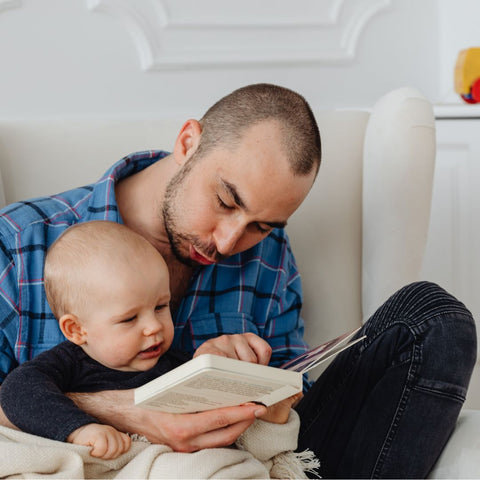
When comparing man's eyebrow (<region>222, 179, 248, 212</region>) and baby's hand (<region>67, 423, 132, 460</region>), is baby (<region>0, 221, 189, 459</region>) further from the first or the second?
man's eyebrow (<region>222, 179, 248, 212</region>)

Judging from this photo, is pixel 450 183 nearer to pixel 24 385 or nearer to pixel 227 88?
pixel 227 88

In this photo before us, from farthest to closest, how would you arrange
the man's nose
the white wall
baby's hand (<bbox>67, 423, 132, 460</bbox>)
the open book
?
the white wall, the man's nose, baby's hand (<bbox>67, 423, 132, 460</bbox>), the open book

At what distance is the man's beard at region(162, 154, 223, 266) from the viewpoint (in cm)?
138

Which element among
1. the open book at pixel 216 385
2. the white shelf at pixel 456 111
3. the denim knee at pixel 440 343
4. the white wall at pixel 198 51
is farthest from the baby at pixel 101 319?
the white shelf at pixel 456 111

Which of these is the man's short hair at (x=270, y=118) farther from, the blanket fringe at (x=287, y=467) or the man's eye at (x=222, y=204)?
the blanket fringe at (x=287, y=467)

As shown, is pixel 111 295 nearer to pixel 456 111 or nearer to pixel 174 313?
pixel 174 313

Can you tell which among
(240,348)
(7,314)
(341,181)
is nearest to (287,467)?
(240,348)

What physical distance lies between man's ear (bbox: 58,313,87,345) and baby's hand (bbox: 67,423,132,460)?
0.59 feet

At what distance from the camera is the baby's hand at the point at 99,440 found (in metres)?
0.99

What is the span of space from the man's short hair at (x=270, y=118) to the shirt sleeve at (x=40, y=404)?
0.55 m

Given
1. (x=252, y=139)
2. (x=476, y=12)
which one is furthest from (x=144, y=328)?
(x=476, y=12)

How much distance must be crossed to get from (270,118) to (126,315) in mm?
492

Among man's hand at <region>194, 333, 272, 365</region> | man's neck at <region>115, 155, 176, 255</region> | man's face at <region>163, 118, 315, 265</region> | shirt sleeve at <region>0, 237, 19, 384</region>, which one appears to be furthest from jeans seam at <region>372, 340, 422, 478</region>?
shirt sleeve at <region>0, 237, 19, 384</region>

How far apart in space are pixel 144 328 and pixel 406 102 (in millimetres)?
878
